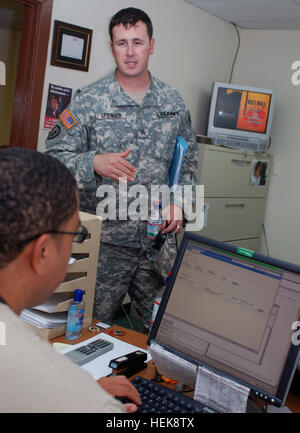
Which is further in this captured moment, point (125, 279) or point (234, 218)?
point (234, 218)

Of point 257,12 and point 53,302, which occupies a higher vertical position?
point 257,12

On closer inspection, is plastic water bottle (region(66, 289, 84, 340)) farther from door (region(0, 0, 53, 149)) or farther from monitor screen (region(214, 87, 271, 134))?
monitor screen (region(214, 87, 271, 134))

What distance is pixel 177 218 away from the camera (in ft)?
6.19

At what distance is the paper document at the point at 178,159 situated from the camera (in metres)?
2.09

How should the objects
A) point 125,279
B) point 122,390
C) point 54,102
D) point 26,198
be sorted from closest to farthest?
point 26,198, point 122,390, point 125,279, point 54,102

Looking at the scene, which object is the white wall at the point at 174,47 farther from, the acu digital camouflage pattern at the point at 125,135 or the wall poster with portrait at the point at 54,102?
the acu digital camouflage pattern at the point at 125,135

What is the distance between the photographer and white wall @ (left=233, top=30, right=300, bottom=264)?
13.0 ft

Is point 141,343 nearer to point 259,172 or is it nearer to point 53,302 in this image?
point 53,302

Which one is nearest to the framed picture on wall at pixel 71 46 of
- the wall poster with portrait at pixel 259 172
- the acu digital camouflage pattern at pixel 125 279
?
the acu digital camouflage pattern at pixel 125 279

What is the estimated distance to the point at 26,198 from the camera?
28.1 inches

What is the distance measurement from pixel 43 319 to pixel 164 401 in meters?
0.49

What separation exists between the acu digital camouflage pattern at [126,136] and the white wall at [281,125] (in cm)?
215

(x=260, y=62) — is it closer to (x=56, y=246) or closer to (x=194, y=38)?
(x=194, y=38)

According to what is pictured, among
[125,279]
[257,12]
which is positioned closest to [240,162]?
[257,12]
